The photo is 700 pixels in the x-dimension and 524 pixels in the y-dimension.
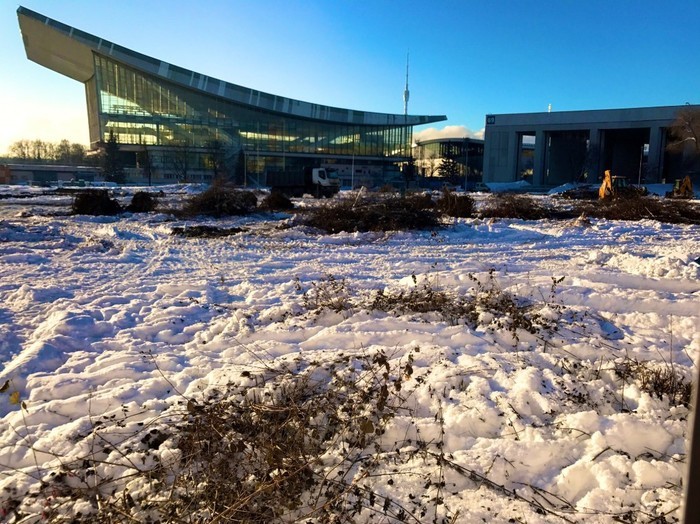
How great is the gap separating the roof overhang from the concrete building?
2494 cm

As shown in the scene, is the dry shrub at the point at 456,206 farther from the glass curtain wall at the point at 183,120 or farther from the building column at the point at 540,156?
the glass curtain wall at the point at 183,120

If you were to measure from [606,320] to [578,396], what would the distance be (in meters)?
2.08

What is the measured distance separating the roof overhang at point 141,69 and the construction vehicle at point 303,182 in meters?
45.9

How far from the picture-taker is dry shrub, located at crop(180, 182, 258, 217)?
20312 mm

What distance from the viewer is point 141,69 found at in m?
73.2

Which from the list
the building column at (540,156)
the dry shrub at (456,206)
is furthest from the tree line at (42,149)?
the dry shrub at (456,206)

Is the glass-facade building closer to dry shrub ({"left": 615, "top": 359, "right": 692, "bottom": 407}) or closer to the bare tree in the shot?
the bare tree

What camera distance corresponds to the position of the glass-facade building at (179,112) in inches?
2852

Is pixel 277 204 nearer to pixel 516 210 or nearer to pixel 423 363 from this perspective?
pixel 516 210

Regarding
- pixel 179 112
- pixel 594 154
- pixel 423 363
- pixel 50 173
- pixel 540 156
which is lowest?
pixel 423 363

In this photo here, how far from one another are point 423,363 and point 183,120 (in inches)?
3205

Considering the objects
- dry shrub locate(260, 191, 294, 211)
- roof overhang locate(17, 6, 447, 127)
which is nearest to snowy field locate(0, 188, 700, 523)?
dry shrub locate(260, 191, 294, 211)

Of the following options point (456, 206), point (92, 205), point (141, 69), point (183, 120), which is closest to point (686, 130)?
point (456, 206)

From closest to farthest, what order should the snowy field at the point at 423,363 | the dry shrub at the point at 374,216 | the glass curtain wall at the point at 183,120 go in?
the snowy field at the point at 423,363 < the dry shrub at the point at 374,216 < the glass curtain wall at the point at 183,120
